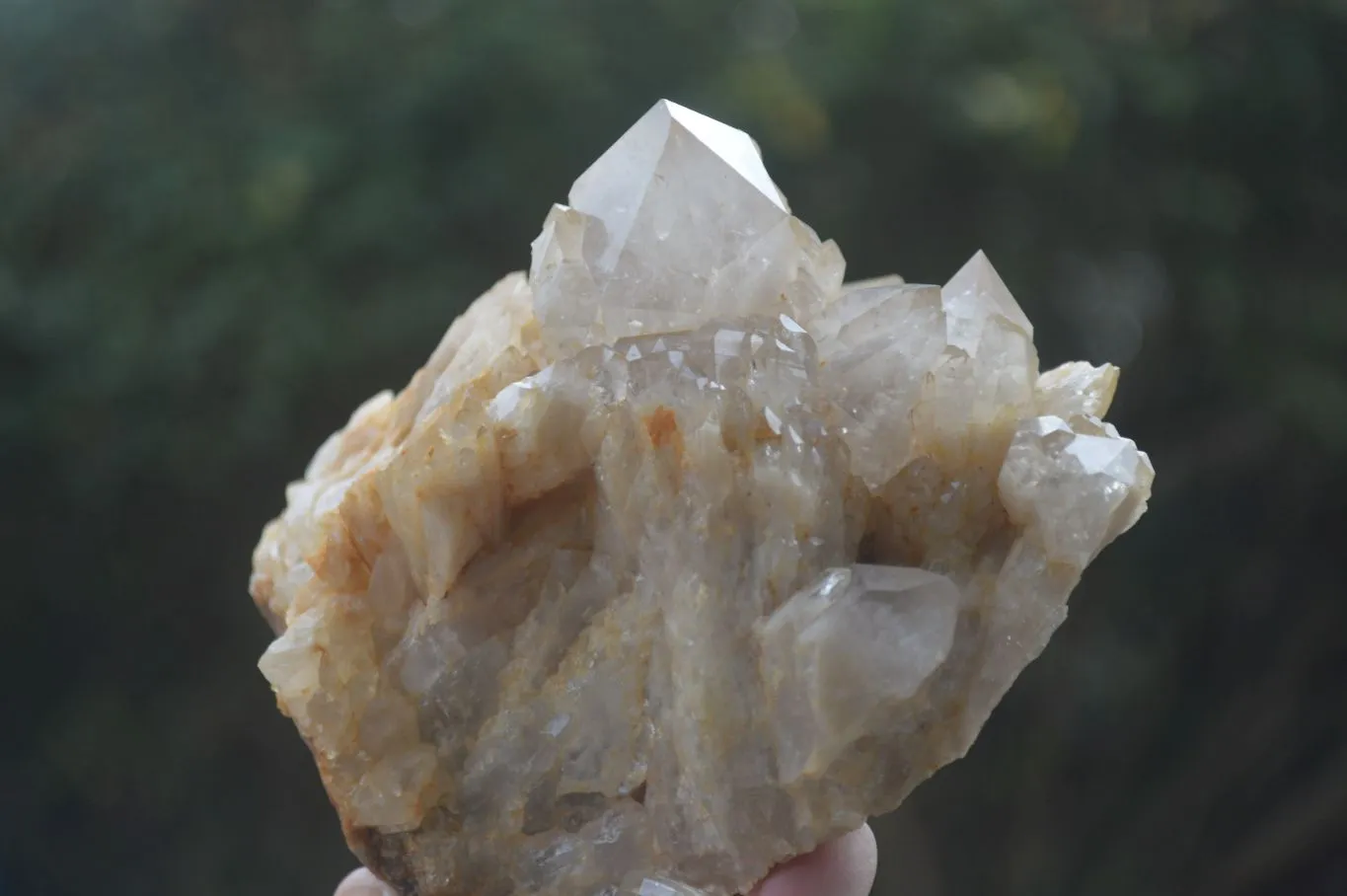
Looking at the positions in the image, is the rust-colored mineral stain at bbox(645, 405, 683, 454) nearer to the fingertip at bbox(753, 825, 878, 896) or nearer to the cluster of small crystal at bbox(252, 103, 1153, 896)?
the cluster of small crystal at bbox(252, 103, 1153, 896)

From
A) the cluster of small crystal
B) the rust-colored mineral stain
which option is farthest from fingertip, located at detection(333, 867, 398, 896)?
the rust-colored mineral stain

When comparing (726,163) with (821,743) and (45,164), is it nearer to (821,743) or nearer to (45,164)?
(821,743)

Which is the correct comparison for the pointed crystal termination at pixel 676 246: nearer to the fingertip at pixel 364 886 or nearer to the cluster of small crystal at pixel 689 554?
the cluster of small crystal at pixel 689 554

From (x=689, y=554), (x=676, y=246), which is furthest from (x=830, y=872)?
(x=676, y=246)

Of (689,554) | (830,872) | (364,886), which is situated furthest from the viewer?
(364,886)

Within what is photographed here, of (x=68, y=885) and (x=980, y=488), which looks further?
(x=68, y=885)

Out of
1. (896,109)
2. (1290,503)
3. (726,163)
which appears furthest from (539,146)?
(1290,503)

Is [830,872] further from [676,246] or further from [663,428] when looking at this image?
[676,246]
